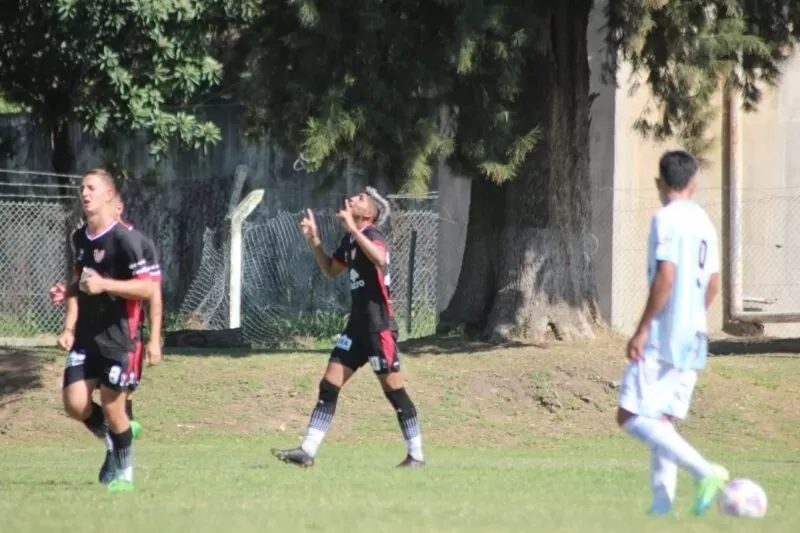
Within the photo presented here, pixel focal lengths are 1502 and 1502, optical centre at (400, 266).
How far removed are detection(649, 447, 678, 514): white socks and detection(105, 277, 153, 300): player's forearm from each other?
3323 mm

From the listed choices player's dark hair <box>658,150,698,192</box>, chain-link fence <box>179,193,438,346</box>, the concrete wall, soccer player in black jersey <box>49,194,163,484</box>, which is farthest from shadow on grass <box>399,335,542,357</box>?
player's dark hair <box>658,150,698,192</box>

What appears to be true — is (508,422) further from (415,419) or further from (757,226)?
(757,226)

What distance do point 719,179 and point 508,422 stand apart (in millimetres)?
9040

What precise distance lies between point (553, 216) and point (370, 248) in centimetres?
706

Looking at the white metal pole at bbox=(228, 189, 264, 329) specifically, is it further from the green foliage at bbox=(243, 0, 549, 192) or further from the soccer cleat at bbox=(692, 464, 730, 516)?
the soccer cleat at bbox=(692, 464, 730, 516)

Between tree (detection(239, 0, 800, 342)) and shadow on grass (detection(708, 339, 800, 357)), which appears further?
shadow on grass (detection(708, 339, 800, 357))

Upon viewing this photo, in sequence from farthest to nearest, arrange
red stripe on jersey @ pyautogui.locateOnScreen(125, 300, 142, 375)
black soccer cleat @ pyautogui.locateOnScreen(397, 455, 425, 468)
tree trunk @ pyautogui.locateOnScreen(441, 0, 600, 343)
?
1. tree trunk @ pyautogui.locateOnScreen(441, 0, 600, 343)
2. black soccer cleat @ pyautogui.locateOnScreen(397, 455, 425, 468)
3. red stripe on jersey @ pyautogui.locateOnScreen(125, 300, 142, 375)

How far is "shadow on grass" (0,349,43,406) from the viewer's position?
52.7ft

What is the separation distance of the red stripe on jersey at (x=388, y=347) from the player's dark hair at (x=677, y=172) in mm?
3359

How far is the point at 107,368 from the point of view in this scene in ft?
30.2

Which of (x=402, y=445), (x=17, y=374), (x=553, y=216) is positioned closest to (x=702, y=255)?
(x=402, y=445)

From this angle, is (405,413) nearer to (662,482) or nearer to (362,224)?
(362,224)

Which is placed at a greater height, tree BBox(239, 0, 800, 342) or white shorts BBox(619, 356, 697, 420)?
tree BBox(239, 0, 800, 342)

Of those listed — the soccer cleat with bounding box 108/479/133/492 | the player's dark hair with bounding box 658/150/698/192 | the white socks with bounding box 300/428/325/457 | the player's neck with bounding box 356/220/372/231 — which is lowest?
the soccer cleat with bounding box 108/479/133/492
